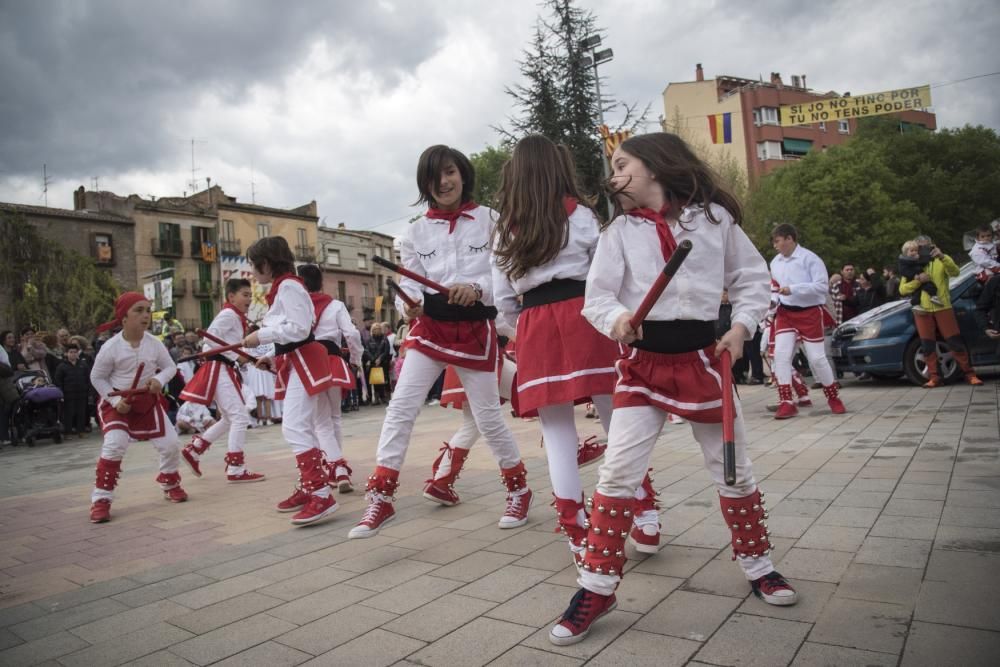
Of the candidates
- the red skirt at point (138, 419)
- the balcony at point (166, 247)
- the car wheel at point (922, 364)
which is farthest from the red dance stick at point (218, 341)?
the balcony at point (166, 247)

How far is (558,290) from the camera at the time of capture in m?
3.18

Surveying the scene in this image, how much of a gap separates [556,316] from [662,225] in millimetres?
706

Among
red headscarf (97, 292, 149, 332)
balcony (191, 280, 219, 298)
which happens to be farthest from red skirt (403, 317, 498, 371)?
balcony (191, 280, 219, 298)

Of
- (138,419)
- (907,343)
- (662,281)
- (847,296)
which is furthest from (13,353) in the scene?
(847,296)

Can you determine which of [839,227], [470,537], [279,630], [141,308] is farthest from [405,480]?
[839,227]

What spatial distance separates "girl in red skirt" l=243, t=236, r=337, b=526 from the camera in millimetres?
4543

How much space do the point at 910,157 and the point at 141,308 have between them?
5020 centimetres

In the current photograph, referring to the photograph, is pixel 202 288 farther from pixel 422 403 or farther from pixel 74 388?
pixel 422 403

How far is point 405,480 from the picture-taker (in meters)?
5.68

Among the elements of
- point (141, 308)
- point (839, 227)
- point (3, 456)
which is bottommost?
point (3, 456)

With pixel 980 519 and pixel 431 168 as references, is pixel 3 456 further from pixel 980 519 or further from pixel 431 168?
pixel 980 519

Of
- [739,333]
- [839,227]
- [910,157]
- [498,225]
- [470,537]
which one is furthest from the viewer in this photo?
[910,157]

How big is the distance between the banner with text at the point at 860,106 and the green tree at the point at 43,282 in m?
30.9

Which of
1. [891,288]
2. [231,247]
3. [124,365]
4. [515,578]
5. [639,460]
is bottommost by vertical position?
[515,578]
